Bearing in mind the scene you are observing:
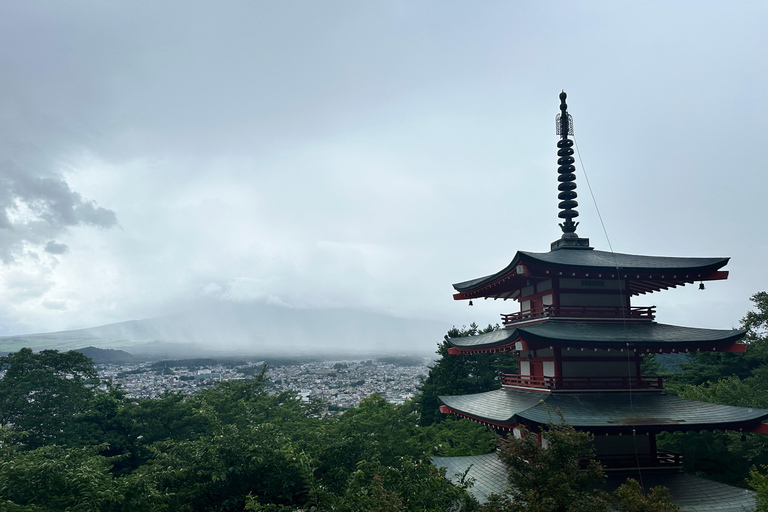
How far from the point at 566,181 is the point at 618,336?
27.2 feet

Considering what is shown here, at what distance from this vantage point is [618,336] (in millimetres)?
16094

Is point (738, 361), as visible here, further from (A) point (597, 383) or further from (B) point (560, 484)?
(B) point (560, 484)

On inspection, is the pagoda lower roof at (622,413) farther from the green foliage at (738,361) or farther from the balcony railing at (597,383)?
the green foliage at (738,361)

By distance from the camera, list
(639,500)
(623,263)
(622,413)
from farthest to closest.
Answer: (623,263), (622,413), (639,500)

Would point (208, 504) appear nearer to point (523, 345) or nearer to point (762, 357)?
point (523, 345)

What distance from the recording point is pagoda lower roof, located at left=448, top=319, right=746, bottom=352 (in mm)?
15508

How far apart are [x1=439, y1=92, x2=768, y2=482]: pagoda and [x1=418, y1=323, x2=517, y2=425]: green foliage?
22311mm

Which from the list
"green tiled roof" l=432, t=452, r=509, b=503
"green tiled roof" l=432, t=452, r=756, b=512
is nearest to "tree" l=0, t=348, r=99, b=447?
"green tiled roof" l=432, t=452, r=509, b=503

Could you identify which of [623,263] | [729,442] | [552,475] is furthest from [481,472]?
[729,442]

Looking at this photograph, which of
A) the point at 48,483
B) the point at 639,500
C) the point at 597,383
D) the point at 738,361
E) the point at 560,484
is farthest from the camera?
the point at 738,361

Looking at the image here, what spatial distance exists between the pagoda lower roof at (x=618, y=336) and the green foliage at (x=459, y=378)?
1019 inches

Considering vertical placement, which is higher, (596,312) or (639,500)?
(596,312)

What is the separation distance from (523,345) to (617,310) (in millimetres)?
4845

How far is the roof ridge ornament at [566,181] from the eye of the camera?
2049 centimetres
